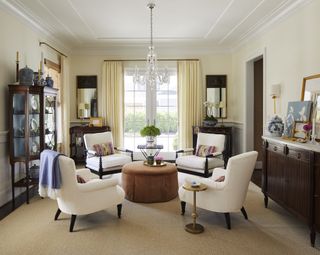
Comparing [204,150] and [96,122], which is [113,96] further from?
[204,150]

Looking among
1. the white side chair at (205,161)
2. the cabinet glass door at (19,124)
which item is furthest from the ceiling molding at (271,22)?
the cabinet glass door at (19,124)

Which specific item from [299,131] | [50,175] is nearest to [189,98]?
[299,131]

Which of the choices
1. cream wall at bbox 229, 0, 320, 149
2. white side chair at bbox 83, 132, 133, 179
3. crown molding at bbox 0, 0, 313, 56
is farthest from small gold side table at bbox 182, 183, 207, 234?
crown molding at bbox 0, 0, 313, 56

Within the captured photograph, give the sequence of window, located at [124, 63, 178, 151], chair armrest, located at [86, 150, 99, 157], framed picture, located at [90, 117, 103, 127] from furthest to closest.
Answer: window, located at [124, 63, 178, 151] < framed picture, located at [90, 117, 103, 127] < chair armrest, located at [86, 150, 99, 157]

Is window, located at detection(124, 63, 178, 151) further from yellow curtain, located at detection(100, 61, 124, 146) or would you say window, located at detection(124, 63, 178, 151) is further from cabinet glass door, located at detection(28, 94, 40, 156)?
cabinet glass door, located at detection(28, 94, 40, 156)

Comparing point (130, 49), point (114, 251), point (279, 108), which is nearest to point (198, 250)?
point (114, 251)

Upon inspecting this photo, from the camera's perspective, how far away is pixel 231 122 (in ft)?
25.0

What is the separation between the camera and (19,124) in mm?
4527

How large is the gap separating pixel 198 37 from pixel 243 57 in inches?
46.2

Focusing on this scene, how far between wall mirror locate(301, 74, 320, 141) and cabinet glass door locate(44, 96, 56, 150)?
4.11 metres

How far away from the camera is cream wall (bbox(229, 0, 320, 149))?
3937 mm

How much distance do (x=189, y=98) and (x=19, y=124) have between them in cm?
432

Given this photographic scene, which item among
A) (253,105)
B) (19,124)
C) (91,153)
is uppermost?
(253,105)

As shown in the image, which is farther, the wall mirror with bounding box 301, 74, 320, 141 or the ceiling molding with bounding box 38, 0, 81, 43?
the ceiling molding with bounding box 38, 0, 81, 43
